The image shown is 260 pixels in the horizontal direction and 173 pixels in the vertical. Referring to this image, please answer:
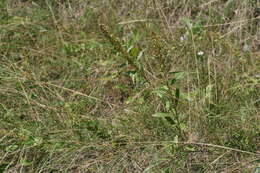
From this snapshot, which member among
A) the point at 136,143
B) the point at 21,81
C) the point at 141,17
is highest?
the point at 141,17

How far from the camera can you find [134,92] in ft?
8.66

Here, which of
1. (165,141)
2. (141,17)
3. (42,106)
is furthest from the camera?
(141,17)

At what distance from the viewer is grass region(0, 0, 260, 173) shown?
2.15 metres

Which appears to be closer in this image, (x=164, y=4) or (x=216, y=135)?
(x=216, y=135)

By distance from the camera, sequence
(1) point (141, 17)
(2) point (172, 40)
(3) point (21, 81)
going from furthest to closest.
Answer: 1. (1) point (141, 17)
2. (2) point (172, 40)
3. (3) point (21, 81)

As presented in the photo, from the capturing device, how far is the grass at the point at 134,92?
2.15m

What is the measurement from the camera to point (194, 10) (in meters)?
3.21

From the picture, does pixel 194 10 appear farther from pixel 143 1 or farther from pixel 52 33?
pixel 52 33

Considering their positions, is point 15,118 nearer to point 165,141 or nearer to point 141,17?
point 165,141

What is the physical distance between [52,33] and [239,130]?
1.84 metres

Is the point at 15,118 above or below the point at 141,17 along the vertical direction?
below

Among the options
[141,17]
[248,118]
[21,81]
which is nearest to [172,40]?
[141,17]

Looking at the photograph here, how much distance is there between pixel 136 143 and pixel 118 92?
0.64 m

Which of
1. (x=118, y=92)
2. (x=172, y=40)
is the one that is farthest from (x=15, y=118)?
(x=172, y=40)
